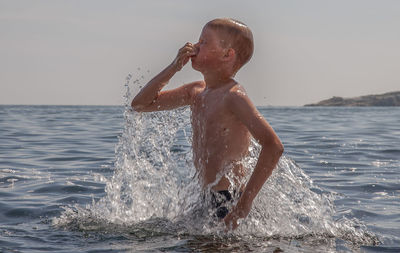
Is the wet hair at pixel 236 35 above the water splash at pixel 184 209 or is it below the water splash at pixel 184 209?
above

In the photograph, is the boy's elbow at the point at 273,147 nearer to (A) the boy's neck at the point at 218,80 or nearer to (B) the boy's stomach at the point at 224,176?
(B) the boy's stomach at the point at 224,176

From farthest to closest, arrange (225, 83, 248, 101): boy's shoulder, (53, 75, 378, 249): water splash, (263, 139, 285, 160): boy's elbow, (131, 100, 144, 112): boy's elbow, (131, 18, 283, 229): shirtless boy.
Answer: (131, 100, 144, 112): boy's elbow, (53, 75, 378, 249): water splash, (131, 18, 283, 229): shirtless boy, (225, 83, 248, 101): boy's shoulder, (263, 139, 285, 160): boy's elbow

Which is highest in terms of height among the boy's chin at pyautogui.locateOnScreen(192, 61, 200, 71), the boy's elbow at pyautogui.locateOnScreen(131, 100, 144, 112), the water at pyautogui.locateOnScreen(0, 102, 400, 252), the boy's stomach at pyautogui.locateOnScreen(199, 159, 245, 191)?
the boy's chin at pyautogui.locateOnScreen(192, 61, 200, 71)

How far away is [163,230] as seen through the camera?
5469 millimetres

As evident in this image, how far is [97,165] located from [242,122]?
6215 mm

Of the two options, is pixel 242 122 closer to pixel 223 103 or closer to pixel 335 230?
pixel 223 103

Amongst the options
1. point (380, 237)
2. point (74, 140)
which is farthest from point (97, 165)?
point (380, 237)

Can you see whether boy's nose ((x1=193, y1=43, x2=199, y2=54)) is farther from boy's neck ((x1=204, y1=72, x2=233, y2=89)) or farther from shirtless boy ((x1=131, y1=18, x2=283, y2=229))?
boy's neck ((x1=204, y1=72, x2=233, y2=89))

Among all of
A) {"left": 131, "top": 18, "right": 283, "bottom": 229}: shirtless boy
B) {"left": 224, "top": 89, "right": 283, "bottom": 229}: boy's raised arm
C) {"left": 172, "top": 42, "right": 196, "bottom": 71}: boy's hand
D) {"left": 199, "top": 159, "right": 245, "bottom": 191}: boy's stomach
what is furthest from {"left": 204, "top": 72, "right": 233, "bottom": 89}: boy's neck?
{"left": 199, "top": 159, "right": 245, "bottom": 191}: boy's stomach

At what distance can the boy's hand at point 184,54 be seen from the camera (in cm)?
502

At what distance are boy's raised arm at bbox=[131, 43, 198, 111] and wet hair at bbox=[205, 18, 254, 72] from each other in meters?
0.28

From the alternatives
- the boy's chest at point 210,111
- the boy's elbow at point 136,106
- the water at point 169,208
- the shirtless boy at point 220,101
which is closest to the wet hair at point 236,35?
the shirtless boy at point 220,101

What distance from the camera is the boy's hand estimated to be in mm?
5023

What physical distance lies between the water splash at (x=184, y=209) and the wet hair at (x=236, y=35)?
92 centimetres
